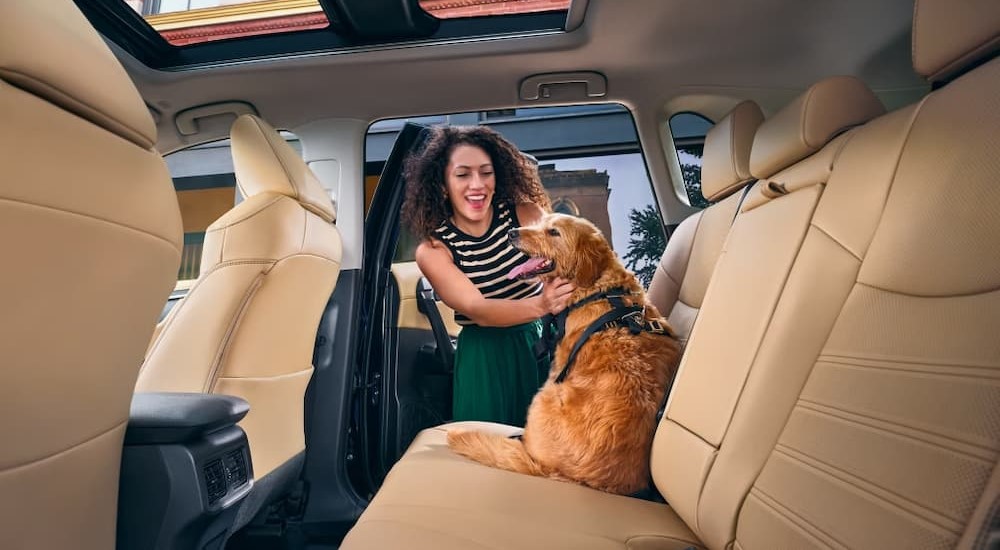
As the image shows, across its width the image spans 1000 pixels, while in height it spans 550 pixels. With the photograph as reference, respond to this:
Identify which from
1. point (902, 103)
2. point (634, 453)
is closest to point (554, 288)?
point (634, 453)

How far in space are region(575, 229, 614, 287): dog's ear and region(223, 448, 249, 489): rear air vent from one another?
45.5 inches

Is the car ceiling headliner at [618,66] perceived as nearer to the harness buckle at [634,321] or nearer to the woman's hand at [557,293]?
the woman's hand at [557,293]

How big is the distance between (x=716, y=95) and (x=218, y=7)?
1981 mm

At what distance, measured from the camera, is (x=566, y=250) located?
2.08 metres

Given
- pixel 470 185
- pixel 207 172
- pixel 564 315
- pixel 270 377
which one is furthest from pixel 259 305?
pixel 470 185

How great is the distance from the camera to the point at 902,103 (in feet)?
7.20

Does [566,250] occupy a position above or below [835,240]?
below

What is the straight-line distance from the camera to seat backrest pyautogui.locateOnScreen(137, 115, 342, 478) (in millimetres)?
1768

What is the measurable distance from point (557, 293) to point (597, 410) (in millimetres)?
596

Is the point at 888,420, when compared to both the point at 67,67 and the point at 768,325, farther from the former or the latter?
the point at 67,67

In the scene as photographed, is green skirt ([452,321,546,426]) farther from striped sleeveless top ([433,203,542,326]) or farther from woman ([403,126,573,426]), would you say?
striped sleeveless top ([433,203,542,326])

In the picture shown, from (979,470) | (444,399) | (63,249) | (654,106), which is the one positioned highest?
(654,106)

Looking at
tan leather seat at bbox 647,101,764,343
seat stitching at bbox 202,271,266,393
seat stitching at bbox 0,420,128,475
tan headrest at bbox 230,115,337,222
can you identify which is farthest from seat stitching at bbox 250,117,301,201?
Answer: tan leather seat at bbox 647,101,764,343

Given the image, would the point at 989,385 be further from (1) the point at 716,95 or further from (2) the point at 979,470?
(1) the point at 716,95
